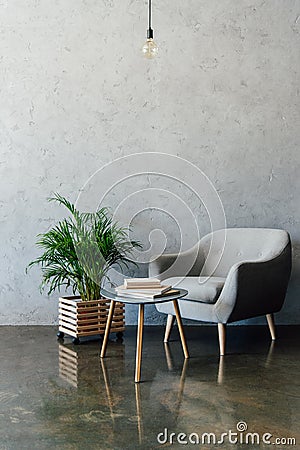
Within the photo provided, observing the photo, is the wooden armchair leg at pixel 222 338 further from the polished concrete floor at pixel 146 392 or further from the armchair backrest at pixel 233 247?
the armchair backrest at pixel 233 247

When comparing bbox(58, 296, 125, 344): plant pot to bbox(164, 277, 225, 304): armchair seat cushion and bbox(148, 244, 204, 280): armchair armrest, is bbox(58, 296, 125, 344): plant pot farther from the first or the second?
bbox(164, 277, 225, 304): armchair seat cushion

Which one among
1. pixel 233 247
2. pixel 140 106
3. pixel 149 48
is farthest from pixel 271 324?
pixel 149 48

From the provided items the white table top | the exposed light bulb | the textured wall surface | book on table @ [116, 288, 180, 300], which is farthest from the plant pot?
the exposed light bulb

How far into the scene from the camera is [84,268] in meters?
4.88

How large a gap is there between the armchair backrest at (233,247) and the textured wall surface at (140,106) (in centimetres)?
29

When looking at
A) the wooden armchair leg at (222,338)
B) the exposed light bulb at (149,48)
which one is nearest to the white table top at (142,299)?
the wooden armchair leg at (222,338)

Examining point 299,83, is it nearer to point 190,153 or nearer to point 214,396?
point 190,153

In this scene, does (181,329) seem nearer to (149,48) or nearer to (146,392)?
(146,392)

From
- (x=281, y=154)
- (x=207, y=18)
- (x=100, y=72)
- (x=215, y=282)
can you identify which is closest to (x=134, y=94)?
(x=100, y=72)

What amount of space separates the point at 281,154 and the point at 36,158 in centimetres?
188

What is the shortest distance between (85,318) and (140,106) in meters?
1.69

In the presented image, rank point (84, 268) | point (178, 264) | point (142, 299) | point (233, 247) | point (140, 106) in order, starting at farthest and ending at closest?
point (140, 106), point (233, 247), point (178, 264), point (84, 268), point (142, 299)

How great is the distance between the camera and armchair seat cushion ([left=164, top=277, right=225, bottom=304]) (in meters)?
4.45

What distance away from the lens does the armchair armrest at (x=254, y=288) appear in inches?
173
